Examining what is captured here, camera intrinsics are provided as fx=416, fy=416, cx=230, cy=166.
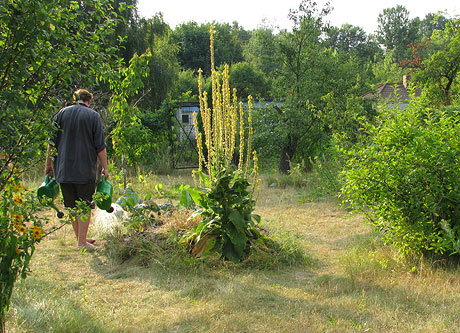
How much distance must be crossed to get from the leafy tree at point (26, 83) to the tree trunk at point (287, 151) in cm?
885

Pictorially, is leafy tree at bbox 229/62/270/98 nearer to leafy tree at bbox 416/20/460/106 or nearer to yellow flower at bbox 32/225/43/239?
leafy tree at bbox 416/20/460/106

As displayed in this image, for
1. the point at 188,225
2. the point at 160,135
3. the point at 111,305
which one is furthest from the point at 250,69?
the point at 111,305

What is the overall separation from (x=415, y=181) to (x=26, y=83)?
10.2 ft

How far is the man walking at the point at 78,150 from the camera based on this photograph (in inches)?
183

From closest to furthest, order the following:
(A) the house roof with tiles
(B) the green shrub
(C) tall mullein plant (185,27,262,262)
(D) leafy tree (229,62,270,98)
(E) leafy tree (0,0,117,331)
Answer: (E) leafy tree (0,0,117,331), (B) the green shrub, (C) tall mullein plant (185,27,262,262), (A) the house roof with tiles, (D) leafy tree (229,62,270,98)

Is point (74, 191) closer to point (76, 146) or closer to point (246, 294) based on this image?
point (76, 146)

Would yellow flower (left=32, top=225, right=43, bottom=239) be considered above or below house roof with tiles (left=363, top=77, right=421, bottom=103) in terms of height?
below

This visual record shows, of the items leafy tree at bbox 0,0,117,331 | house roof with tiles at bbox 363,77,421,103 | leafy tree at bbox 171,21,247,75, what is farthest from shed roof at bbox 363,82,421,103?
leafy tree at bbox 171,21,247,75

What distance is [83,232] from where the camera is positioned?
4902mm

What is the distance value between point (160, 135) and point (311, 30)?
6.15 meters

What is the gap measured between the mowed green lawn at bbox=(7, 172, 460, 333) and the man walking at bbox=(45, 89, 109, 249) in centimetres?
77

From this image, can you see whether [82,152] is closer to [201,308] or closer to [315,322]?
[201,308]

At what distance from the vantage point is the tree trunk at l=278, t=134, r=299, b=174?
11.1 meters

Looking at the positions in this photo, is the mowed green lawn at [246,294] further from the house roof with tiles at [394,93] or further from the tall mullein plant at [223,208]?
the house roof with tiles at [394,93]
